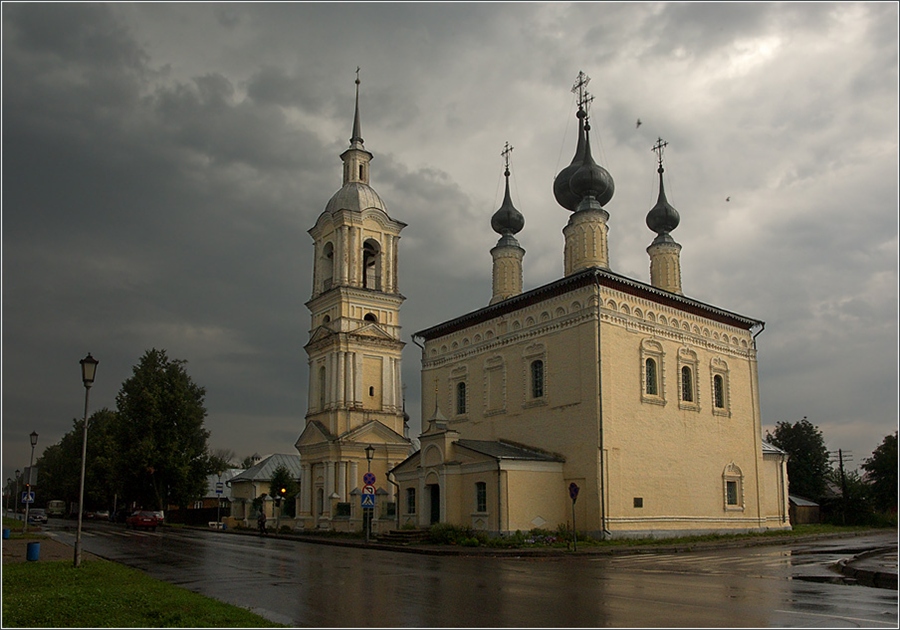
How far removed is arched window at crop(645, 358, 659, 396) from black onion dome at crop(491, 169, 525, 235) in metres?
11.2

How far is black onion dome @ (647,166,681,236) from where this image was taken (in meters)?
39.3

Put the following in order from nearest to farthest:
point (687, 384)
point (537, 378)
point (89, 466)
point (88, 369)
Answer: point (88, 369), point (537, 378), point (687, 384), point (89, 466)

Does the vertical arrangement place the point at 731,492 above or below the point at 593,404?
below

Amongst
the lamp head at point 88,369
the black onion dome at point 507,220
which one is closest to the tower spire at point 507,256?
the black onion dome at point 507,220

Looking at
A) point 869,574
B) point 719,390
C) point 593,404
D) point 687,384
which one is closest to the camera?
point 869,574

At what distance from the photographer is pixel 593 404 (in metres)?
30.6

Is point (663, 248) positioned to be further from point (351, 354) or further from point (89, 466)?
point (89, 466)

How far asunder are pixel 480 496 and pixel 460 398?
8.09 m

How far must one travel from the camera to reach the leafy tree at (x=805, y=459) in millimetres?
58562

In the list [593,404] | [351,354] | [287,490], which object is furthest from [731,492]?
[287,490]

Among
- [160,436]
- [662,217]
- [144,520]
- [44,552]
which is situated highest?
[662,217]

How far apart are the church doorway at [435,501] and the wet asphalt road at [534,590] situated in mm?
9301

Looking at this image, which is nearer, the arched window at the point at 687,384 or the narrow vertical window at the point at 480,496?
the narrow vertical window at the point at 480,496

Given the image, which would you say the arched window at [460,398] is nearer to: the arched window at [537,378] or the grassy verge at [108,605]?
the arched window at [537,378]
